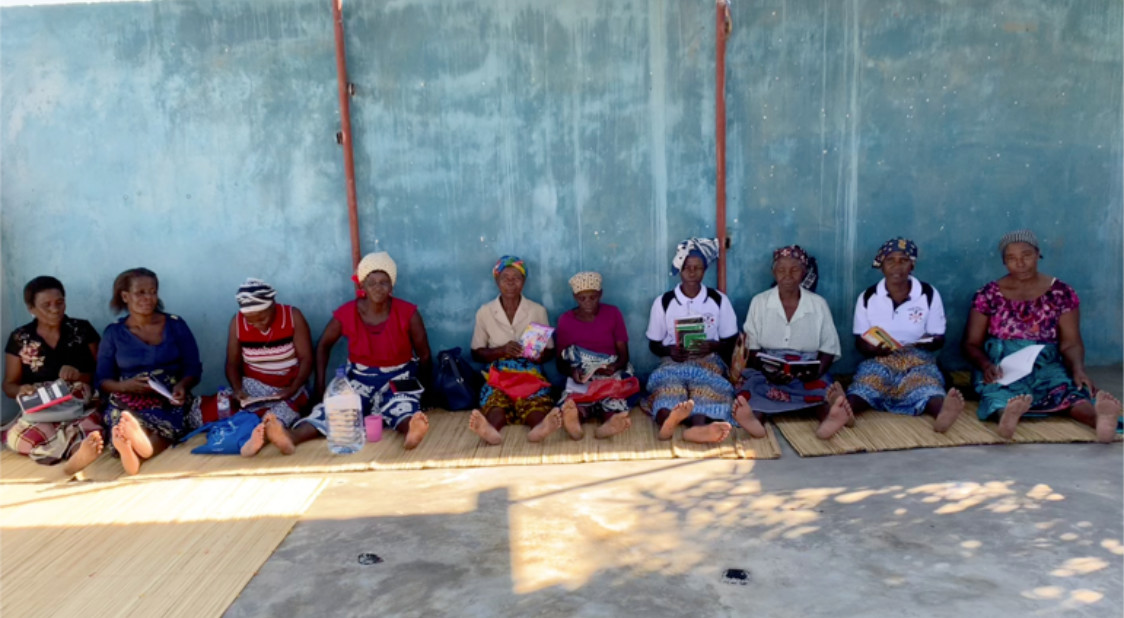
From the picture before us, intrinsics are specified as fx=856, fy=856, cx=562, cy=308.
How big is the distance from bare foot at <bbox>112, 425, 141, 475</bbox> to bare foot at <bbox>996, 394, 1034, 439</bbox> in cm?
522

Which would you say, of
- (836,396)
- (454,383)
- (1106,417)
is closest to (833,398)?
(836,396)

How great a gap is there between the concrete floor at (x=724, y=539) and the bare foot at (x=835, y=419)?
1.00 feet

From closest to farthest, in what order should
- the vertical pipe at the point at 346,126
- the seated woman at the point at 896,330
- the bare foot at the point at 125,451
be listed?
the bare foot at the point at 125,451 < the seated woman at the point at 896,330 < the vertical pipe at the point at 346,126

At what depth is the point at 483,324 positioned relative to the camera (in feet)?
20.8

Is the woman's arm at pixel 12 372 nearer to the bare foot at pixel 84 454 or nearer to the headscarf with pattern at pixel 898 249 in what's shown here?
the bare foot at pixel 84 454

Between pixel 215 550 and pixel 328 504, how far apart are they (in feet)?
2.20

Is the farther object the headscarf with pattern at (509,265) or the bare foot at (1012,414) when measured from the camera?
the headscarf with pattern at (509,265)

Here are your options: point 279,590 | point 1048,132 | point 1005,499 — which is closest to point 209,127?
point 279,590

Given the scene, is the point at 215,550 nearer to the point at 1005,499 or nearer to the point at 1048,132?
the point at 1005,499

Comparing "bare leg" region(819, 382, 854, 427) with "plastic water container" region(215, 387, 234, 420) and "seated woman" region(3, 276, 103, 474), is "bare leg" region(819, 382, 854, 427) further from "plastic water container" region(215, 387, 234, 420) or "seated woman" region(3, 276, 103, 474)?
"seated woman" region(3, 276, 103, 474)

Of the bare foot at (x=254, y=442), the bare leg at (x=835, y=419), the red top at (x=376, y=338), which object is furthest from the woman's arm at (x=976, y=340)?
the bare foot at (x=254, y=442)

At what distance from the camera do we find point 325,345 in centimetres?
627

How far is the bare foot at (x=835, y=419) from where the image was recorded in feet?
17.3

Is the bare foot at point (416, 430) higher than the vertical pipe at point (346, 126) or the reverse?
the reverse
